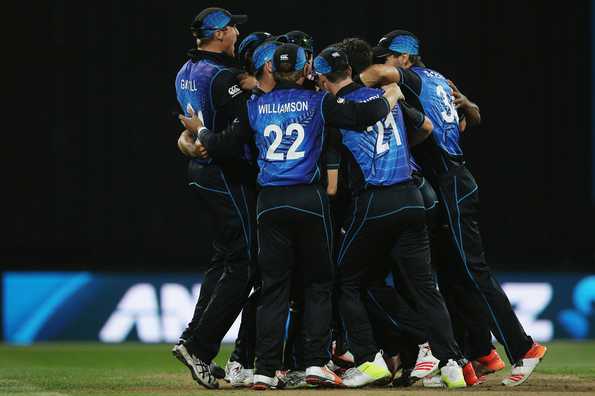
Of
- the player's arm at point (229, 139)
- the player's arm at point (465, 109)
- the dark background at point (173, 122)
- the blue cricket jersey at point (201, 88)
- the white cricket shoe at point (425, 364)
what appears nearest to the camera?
the player's arm at point (229, 139)

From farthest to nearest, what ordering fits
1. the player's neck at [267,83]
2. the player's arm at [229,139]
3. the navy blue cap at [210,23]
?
the navy blue cap at [210,23]
the player's neck at [267,83]
the player's arm at [229,139]

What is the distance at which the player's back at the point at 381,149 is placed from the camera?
705 centimetres

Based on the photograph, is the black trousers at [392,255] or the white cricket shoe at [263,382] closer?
the white cricket shoe at [263,382]

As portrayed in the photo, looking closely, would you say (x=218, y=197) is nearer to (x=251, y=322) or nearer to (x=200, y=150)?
(x=200, y=150)

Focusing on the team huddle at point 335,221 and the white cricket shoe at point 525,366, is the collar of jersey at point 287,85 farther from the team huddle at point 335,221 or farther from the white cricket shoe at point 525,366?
the white cricket shoe at point 525,366

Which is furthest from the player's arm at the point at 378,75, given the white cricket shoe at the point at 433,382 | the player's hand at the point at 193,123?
the white cricket shoe at the point at 433,382

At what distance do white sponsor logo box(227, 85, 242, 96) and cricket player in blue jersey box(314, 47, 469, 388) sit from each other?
1.71 ft

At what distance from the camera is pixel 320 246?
22.8ft

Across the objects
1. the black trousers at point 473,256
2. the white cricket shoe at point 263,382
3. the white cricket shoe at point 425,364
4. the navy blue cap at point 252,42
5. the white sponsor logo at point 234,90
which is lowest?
the white cricket shoe at point 425,364

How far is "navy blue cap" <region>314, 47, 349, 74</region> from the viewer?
22.9 feet

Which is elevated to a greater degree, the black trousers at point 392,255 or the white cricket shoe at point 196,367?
the black trousers at point 392,255

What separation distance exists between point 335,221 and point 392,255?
53 centimetres

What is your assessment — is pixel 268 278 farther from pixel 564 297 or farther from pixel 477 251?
pixel 564 297

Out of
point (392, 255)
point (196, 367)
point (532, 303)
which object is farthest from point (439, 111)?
point (532, 303)
